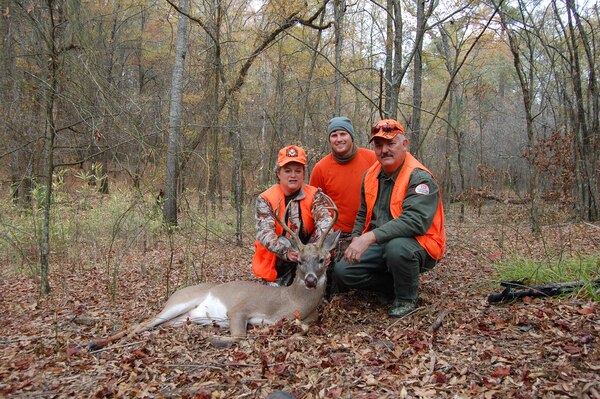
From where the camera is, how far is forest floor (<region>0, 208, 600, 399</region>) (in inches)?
108

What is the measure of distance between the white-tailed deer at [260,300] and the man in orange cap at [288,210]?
0.33m

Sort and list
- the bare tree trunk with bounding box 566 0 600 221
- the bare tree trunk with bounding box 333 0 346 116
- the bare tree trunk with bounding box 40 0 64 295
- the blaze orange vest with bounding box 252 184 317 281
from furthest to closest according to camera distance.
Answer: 1. the bare tree trunk with bounding box 566 0 600 221
2. the bare tree trunk with bounding box 333 0 346 116
3. the blaze orange vest with bounding box 252 184 317 281
4. the bare tree trunk with bounding box 40 0 64 295

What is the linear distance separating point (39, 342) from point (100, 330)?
0.54 metres

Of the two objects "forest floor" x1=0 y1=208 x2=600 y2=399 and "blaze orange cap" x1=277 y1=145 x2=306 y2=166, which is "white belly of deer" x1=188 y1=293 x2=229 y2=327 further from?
"blaze orange cap" x1=277 y1=145 x2=306 y2=166

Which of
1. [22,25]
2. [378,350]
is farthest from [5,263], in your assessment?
[378,350]

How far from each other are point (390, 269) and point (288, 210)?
A: 1.35 m

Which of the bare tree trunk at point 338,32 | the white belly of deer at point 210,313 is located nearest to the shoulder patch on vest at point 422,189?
the white belly of deer at point 210,313

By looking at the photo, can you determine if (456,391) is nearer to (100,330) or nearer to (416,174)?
(416,174)

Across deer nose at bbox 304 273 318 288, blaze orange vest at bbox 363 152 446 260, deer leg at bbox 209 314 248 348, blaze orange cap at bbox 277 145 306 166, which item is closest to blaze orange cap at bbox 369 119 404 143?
blaze orange vest at bbox 363 152 446 260

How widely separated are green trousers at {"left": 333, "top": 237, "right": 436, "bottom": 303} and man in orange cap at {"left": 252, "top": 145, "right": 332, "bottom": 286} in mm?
530

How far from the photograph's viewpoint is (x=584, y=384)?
2461 millimetres

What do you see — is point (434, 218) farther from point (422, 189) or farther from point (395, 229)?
point (395, 229)

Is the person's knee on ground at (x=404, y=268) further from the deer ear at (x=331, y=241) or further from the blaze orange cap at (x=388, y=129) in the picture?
the blaze orange cap at (x=388, y=129)

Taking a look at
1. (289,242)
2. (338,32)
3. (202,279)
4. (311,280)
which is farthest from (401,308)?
(338,32)
